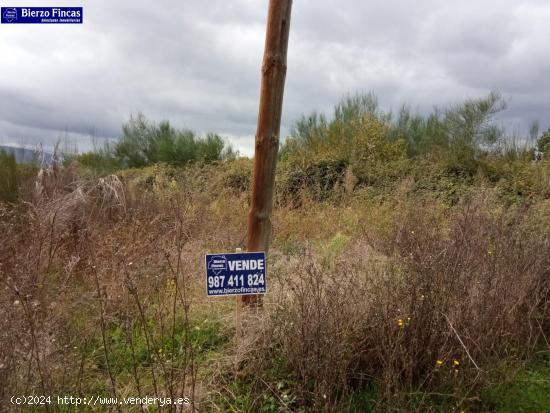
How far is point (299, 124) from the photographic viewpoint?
16.6 meters

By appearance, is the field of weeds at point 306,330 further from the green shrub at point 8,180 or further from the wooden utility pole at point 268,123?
the green shrub at point 8,180

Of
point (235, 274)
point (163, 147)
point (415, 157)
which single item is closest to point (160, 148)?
point (163, 147)

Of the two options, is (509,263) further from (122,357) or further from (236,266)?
(122,357)

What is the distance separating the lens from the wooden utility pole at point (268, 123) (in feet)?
9.96

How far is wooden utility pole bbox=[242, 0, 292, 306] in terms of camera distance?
3035mm

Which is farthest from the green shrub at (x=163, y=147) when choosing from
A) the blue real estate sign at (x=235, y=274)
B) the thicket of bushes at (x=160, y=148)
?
the blue real estate sign at (x=235, y=274)

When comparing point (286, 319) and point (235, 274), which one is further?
point (286, 319)

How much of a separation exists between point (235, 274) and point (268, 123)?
112cm

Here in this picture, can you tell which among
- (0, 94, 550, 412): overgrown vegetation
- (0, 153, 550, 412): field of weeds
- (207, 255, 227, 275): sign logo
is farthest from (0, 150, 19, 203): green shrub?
(207, 255, 227, 275): sign logo

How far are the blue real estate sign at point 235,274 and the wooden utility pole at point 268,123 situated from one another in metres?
0.32

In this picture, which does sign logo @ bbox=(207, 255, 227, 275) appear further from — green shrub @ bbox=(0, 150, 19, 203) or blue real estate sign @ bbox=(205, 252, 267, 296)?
green shrub @ bbox=(0, 150, 19, 203)

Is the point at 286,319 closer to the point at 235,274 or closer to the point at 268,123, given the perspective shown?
the point at 235,274

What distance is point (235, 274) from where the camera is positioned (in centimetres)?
276

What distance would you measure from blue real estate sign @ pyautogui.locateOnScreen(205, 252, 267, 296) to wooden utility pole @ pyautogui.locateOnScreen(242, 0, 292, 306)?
1.06 ft
